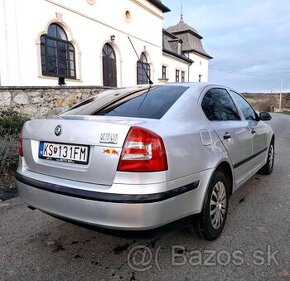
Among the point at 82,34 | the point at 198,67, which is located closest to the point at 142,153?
the point at 82,34

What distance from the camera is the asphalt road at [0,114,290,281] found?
8.23 feet

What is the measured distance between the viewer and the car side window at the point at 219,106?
10.4 ft

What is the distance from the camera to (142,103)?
2988 millimetres

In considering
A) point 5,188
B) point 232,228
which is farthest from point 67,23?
point 232,228

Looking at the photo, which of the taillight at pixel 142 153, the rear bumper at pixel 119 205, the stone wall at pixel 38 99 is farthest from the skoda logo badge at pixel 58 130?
the stone wall at pixel 38 99

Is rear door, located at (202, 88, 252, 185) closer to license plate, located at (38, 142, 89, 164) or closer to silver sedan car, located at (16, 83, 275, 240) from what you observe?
silver sedan car, located at (16, 83, 275, 240)

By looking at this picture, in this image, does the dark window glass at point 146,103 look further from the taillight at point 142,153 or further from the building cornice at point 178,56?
the building cornice at point 178,56

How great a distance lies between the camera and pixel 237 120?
3854 mm

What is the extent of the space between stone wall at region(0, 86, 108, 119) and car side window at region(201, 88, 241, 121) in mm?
6192

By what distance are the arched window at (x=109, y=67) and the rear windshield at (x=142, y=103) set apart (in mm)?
13310

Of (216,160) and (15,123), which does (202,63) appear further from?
(216,160)

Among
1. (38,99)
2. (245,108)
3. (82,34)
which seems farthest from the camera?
(82,34)

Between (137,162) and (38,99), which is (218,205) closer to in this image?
(137,162)

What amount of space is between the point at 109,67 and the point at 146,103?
1427 cm
